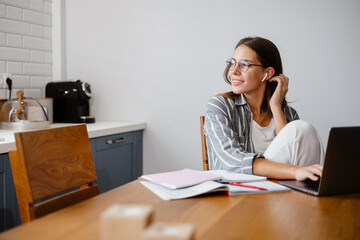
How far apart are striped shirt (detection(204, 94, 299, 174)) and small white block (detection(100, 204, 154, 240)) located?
1017 millimetres

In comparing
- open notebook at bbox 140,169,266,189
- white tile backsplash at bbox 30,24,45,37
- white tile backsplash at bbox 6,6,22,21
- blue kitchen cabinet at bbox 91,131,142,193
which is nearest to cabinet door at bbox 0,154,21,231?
blue kitchen cabinet at bbox 91,131,142,193

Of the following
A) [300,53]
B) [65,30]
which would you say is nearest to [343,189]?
[300,53]

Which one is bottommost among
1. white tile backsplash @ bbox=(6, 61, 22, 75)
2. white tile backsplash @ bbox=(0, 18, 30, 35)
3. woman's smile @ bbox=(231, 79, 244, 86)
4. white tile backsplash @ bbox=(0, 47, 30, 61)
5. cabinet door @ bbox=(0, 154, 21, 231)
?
cabinet door @ bbox=(0, 154, 21, 231)

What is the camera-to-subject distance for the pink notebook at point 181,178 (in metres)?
1.22

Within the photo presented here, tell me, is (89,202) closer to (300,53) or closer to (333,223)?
(333,223)

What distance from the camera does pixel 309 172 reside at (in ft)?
4.35

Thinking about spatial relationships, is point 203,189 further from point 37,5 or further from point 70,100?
point 37,5

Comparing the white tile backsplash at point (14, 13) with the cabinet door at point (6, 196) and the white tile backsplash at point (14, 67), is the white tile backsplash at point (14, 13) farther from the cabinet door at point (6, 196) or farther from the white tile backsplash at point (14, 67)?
the cabinet door at point (6, 196)

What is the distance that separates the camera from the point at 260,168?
147 centimetres

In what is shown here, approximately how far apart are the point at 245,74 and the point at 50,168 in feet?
3.63

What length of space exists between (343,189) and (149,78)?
2114mm

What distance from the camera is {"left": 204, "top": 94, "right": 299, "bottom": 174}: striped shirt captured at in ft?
5.11

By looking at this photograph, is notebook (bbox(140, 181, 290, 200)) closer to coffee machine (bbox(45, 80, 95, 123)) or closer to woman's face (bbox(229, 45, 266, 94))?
woman's face (bbox(229, 45, 266, 94))

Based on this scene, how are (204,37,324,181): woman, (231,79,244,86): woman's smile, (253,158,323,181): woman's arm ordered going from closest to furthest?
1. (253,158,323,181): woman's arm
2. (204,37,324,181): woman
3. (231,79,244,86): woman's smile
